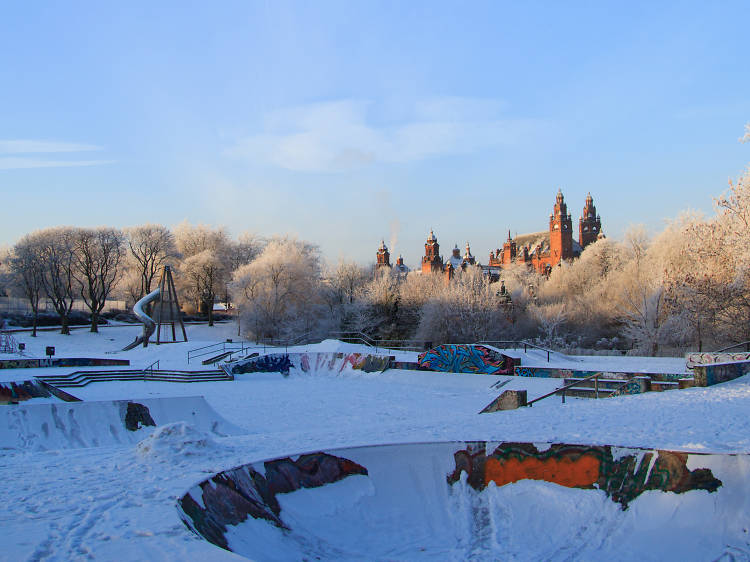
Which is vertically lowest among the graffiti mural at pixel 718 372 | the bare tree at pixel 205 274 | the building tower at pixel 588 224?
the graffiti mural at pixel 718 372

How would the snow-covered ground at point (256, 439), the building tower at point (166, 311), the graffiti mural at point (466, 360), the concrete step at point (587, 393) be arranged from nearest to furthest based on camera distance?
the snow-covered ground at point (256, 439), the concrete step at point (587, 393), the graffiti mural at point (466, 360), the building tower at point (166, 311)

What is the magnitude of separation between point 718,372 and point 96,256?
172 ft

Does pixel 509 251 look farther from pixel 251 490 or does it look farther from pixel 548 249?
pixel 251 490

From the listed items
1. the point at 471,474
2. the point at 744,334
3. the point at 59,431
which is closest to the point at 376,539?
the point at 471,474

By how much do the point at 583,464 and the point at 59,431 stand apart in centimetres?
1223

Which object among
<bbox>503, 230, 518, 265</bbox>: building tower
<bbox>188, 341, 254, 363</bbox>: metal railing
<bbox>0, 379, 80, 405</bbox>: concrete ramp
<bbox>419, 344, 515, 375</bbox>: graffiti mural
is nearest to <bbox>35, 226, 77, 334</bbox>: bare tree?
<bbox>188, 341, 254, 363</bbox>: metal railing

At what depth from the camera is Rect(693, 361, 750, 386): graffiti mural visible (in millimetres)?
16078

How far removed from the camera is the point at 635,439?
1032cm

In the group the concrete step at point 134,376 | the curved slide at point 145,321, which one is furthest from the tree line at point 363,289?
the concrete step at point 134,376

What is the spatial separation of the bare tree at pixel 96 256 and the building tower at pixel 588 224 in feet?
254

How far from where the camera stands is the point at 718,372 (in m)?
16.3

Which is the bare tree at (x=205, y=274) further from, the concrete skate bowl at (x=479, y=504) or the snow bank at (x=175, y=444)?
the concrete skate bowl at (x=479, y=504)

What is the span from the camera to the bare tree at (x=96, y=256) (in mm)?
52938

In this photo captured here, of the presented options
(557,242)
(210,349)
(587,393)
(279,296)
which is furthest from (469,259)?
(587,393)
